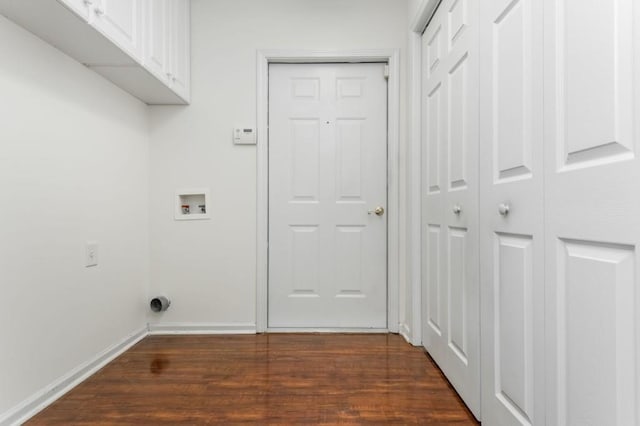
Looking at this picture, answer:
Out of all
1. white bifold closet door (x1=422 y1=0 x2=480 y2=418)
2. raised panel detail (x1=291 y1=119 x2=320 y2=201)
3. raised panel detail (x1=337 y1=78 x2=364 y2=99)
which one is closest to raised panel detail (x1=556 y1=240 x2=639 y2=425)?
white bifold closet door (x1=422 y1=0 x2=480 y2=418)

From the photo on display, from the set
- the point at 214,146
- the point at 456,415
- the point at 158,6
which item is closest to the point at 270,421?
the point at 456,415

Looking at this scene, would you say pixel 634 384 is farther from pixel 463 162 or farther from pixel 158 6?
pixel 158 6

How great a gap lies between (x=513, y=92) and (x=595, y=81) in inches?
14.5

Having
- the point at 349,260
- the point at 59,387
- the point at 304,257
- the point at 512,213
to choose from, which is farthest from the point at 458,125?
the point at 59,387

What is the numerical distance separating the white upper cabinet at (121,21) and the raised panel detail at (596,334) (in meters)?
1.84

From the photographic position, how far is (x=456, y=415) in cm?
153

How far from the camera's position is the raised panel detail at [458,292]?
162 centimetres

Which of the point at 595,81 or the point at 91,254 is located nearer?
the point at 595,81

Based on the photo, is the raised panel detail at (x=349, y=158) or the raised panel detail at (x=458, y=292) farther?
the raised panel detail at (x=349, y=158)

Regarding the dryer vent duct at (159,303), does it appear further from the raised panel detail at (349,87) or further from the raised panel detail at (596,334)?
the raised panel detail at (596,334)

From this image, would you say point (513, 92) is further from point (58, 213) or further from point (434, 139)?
point (58, 213)

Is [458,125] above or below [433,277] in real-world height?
above

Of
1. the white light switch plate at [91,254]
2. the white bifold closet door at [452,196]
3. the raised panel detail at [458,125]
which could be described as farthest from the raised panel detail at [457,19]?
the white light switch plate at [91,254]

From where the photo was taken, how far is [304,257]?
2623 mm
